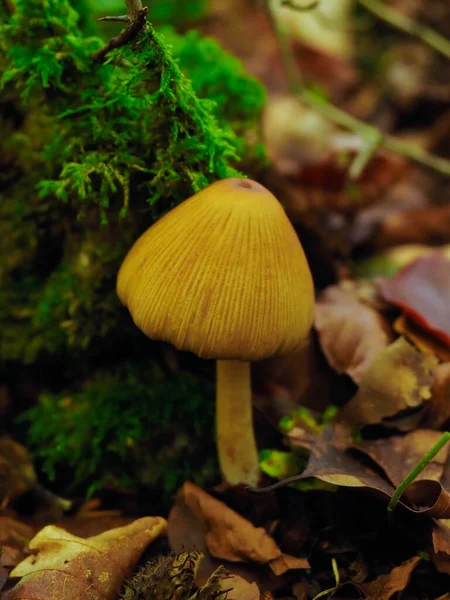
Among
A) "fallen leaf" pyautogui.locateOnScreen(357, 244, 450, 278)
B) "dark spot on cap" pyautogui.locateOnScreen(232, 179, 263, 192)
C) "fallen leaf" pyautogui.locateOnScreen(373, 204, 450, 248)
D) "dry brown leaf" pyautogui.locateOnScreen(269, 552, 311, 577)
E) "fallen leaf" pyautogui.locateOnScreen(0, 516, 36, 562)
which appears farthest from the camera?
"fallen leaf" pyautogui.locateOnScreen(373, 204, 450, 248)

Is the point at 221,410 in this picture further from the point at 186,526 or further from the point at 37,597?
the point at 37,597

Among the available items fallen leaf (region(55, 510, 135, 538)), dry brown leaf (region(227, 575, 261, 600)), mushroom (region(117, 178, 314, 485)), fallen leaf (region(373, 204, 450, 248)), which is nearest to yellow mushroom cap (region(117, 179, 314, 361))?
mushroom (region(117, 178, 314, 485))

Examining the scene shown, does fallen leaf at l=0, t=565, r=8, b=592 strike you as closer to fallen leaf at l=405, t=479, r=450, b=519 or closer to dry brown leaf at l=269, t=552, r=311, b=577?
dry brown leaf at l=269, t=552, r=311, b=577

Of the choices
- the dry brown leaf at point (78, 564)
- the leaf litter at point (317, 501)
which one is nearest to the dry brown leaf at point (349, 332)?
the leaf litter at point (317, 501)

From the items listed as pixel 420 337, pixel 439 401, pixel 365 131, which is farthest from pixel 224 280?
pixel 365 131

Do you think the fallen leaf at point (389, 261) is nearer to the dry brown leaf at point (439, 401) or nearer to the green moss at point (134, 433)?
the dry brown leaf at point (439, 401)

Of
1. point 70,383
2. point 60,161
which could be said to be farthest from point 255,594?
point 60,161
